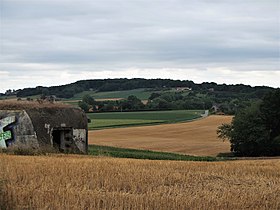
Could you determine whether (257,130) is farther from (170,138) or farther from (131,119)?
(131,119)

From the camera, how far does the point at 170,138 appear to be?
66250 mm

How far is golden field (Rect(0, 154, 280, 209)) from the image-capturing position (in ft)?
31.3

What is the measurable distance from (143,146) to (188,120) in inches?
1621

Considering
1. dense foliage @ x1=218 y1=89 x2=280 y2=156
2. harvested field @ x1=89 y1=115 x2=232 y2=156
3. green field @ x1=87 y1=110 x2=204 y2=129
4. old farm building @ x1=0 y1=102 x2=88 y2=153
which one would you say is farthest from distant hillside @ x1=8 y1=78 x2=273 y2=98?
old farm building @ x1=0 y1=102 x2=88 y2=153

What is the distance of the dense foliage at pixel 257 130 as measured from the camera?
5822 centimetres

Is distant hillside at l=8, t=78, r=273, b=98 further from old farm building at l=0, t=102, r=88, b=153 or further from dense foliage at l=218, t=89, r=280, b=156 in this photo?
old farm building at l=0, t=102, r=88, b=153

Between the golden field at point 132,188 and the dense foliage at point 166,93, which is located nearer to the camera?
the golden field at point 132,188

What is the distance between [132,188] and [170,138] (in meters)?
54.3

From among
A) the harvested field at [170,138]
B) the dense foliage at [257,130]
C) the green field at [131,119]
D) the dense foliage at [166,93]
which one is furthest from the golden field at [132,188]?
the dense foliage at [166,93]

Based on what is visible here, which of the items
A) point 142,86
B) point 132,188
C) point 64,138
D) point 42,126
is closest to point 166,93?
point 142,86

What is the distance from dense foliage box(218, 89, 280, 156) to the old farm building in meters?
29.6

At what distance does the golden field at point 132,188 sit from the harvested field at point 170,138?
35.9 meters

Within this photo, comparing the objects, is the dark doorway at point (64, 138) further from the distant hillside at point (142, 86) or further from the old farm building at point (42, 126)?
the distant hillside at point (142, 86)

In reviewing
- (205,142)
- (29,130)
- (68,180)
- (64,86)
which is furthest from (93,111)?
(68,180)
